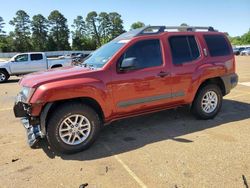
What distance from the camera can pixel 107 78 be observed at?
15.3ft

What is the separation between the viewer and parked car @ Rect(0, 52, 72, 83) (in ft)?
53.2

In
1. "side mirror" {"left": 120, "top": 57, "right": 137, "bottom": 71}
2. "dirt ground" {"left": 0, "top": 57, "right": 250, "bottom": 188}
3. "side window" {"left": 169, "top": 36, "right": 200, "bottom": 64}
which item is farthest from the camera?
"side window" {"left": 169, "top": 36, "right": 200, "bottom": 64}

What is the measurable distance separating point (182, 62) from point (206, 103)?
1172mm

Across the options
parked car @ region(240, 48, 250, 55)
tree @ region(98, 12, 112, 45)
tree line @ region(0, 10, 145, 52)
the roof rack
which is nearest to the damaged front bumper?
the roof rack

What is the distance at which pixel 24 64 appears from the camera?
663 inches

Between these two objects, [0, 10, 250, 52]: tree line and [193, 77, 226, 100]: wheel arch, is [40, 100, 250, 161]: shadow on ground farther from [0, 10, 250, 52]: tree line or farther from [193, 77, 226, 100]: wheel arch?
[0, 10, 250, 52]: tree line

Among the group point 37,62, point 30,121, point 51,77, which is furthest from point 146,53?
point 37,62

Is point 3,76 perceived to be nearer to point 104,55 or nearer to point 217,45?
point 104,55

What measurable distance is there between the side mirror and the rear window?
2.16 m

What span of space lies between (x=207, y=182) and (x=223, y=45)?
12.6 feet

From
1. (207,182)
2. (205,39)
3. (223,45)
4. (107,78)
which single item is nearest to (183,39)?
(205,39)

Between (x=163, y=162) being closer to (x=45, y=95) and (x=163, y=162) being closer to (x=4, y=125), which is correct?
(x=45, y=95)

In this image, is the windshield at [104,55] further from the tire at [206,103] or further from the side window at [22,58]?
the side window at [22,58]

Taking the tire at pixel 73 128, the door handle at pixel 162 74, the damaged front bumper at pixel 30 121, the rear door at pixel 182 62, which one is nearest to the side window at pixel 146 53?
the door handle at pixel 162 74
